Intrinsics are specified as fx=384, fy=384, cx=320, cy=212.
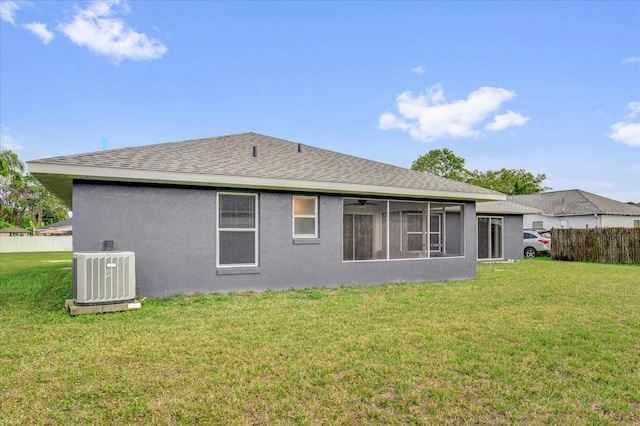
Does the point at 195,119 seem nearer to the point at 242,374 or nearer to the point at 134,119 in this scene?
the point at 134,119

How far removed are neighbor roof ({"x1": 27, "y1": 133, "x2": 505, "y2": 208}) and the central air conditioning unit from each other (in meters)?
1.58

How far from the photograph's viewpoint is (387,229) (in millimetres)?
10047

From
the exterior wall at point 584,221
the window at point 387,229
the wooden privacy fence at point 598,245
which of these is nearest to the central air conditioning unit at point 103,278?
the window at point 387,229

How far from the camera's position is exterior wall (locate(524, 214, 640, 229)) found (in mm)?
24737

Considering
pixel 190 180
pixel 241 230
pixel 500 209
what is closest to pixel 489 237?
pixel 500 209

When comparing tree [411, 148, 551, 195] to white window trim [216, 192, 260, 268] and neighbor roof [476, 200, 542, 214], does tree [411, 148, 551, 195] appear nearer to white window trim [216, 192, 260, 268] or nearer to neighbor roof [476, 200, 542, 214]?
neighbor roof [476, 200, 542, 214]

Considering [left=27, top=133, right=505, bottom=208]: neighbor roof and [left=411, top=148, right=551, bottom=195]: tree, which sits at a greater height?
[left=411, top=148, right=551, bottom=195]: tree

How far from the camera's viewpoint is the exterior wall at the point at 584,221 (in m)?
24.7

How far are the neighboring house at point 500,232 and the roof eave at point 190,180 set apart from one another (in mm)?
8674

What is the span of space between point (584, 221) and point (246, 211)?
25.5m

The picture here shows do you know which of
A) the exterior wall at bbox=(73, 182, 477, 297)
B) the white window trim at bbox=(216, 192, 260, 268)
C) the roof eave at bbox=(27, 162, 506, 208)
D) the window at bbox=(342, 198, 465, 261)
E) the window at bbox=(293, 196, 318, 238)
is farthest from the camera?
the window at bbox=(342, 198, 465, 261)

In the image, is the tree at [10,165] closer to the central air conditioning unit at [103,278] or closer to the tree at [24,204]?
the tree at [24,204]

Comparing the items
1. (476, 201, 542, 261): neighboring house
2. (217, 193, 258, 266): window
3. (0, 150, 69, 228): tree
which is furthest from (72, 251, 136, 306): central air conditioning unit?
(0, 150, 69, 228): tree

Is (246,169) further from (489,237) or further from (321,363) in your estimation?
(489,237)
